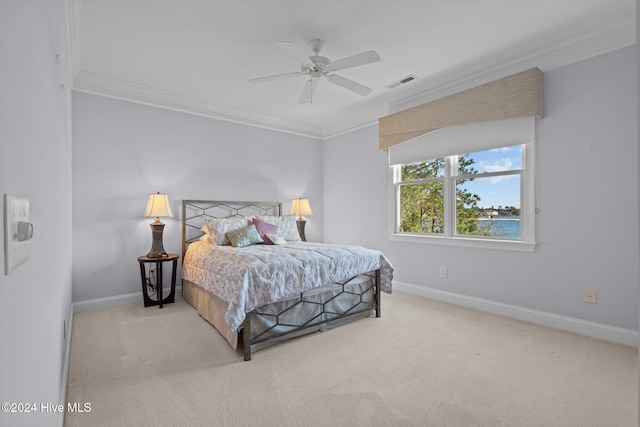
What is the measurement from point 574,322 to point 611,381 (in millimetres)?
932

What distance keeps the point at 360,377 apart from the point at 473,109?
3020mm

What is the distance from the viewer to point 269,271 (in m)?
2.52

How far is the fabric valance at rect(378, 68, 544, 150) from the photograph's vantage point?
3.04m

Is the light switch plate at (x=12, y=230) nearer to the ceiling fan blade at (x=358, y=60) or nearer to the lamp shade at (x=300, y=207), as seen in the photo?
the ceiling fan blade at (x=358, y=60)

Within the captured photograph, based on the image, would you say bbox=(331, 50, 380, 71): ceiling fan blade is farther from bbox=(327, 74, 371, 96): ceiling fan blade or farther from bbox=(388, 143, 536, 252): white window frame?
bbox=(388, 143, 536, 252): white window frame

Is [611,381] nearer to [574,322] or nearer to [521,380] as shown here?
[521,380]

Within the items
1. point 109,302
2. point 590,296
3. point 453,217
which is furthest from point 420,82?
point 109,302

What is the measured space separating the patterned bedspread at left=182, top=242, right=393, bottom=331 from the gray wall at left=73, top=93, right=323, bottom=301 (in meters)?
0.97

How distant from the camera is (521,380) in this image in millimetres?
2076

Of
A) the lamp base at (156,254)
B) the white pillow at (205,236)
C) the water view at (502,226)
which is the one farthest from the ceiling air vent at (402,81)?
the lamp base at (156,254)

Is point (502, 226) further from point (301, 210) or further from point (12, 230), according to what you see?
point (12, 230)

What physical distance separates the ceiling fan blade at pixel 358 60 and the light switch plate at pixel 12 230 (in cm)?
234

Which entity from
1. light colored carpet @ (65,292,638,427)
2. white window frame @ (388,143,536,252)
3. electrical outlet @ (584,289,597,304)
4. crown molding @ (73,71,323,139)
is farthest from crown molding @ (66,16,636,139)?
light colored carpet @ (65,292,638,427)

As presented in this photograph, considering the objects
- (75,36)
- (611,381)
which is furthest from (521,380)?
(75,36)
